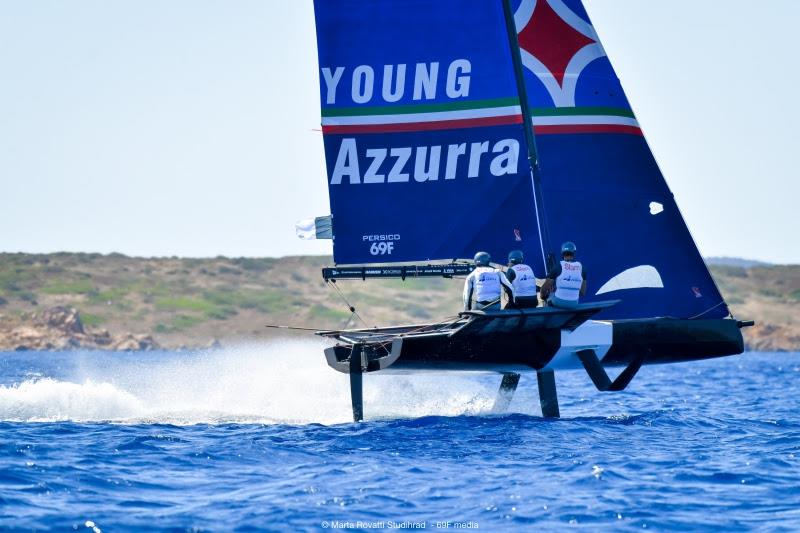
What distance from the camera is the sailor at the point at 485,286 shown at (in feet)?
73.7

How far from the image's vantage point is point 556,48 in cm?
2545

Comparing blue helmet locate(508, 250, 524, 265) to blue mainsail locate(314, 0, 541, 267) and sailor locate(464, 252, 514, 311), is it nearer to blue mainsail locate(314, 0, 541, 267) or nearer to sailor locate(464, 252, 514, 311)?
sailor locate(464, 252, 514, 311)

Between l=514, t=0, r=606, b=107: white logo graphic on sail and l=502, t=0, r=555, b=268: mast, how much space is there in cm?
106

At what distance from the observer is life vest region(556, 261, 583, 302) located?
899 inches

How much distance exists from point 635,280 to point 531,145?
3.36 metres

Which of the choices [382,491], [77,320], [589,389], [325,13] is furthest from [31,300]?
[382,491]

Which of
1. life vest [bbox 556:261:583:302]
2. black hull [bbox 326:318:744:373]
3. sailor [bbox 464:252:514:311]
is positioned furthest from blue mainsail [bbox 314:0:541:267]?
black hull [bbox 326:318:744:373]

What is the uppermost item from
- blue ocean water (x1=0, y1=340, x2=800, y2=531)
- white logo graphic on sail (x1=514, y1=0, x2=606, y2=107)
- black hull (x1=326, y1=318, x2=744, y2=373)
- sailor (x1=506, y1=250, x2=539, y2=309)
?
white logo graphic on sail (x1=514, y1=0, x2=606, y2=107)

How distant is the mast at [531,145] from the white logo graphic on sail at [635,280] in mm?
1560

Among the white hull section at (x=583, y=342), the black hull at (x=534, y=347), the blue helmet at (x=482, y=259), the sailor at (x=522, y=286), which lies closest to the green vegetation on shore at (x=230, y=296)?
the black hull at (x=534, y=347)

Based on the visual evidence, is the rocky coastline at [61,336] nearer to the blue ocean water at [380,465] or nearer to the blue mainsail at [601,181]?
the blue ocean water at [380,465]

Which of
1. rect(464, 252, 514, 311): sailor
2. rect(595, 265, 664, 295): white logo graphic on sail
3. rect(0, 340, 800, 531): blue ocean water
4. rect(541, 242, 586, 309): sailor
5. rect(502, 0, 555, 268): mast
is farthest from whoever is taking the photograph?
rect(595, 265, 664, 295): white logo graphic on sail

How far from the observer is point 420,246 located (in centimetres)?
2442

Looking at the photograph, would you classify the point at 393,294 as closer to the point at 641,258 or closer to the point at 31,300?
the point at 31,300
